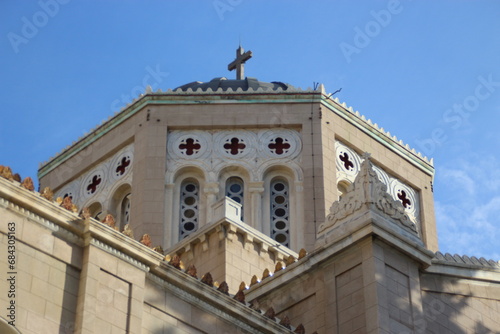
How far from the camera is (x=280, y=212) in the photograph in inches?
1400

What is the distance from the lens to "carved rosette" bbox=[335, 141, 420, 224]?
36781mm

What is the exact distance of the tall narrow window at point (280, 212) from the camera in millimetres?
34969

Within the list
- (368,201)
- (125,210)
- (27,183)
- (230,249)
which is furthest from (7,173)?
(125,210)

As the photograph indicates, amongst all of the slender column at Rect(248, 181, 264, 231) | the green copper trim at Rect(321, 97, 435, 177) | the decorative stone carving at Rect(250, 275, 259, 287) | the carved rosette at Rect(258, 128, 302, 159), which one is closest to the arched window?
the slender column at Rect(248, 181, 264, 231)

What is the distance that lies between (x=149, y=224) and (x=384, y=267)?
10569 millimetres

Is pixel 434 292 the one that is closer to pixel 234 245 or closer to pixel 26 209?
pixel 234 245

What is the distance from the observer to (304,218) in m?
35.0

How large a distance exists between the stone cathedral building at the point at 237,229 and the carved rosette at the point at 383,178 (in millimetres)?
55

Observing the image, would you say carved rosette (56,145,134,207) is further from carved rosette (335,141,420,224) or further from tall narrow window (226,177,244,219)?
carved rosette (335,141,420,224)

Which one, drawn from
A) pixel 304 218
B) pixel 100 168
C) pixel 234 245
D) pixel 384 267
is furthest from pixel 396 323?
pixel 100 168

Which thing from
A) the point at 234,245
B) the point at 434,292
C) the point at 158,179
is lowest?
the point at 434,292

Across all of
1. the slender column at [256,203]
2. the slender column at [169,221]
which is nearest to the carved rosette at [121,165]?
the slender column at [169,221]

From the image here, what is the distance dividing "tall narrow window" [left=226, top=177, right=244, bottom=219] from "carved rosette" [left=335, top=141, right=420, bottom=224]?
3.00 metres

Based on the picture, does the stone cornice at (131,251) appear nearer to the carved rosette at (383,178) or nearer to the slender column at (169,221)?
the slender column at (169,221)
